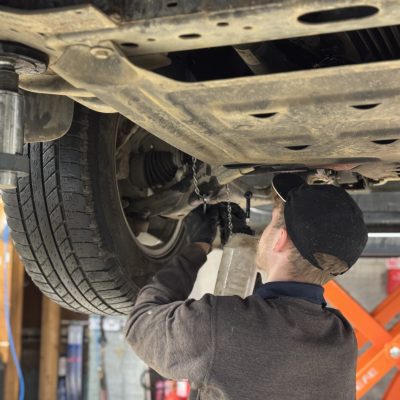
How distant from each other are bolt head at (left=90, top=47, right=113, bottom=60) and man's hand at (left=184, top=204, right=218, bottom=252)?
0.86 m

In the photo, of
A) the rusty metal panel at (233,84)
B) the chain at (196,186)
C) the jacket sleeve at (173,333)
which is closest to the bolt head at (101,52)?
the rusty metal panel at (233,84)

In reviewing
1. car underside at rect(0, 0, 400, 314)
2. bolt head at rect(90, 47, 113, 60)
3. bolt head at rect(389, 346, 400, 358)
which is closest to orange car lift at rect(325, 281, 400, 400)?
bolt head at rect(389, 346, 400, 358)

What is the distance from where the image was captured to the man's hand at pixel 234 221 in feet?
6.02

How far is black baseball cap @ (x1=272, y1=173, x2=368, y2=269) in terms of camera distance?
123cm

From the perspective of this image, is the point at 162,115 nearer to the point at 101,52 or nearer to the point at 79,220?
the point at 101,52

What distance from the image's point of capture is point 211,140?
4.07 ft

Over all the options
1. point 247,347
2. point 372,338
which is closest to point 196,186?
point 247,347

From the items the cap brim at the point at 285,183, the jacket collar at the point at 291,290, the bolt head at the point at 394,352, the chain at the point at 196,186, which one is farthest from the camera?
the bolt head at the point at 394,352

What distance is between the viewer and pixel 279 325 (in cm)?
118

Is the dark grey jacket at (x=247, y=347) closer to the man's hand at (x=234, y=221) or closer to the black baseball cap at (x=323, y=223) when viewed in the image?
the black baseball cap at (x=323, y=223)

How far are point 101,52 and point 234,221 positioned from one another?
1136 mm

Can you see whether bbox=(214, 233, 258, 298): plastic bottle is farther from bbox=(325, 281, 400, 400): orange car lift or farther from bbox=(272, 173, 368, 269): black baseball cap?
bbox=(325, 281, 400, 400): orange car lift

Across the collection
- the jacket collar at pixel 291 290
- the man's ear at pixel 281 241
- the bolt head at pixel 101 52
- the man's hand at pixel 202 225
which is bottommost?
the jacket collar at pixel 291 290

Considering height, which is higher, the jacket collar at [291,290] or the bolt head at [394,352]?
the jacket collar at [291,290]
